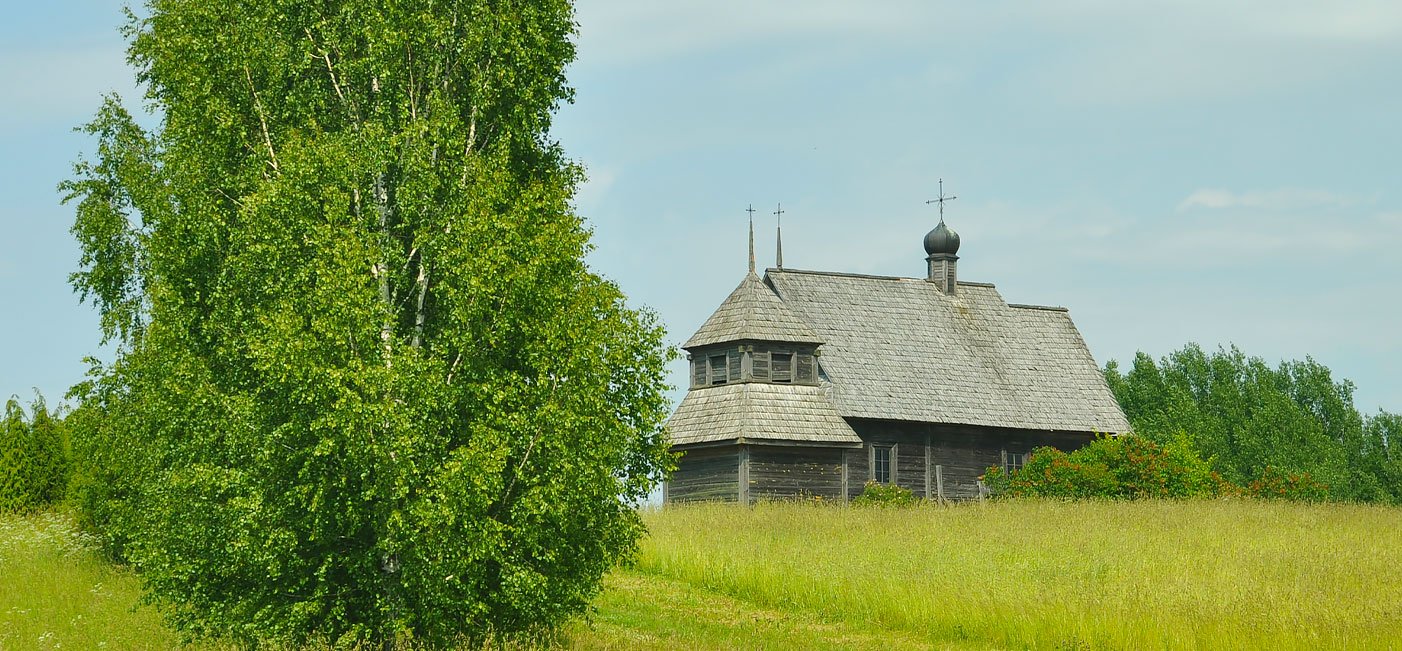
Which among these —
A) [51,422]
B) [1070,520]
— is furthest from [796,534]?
[51,422]

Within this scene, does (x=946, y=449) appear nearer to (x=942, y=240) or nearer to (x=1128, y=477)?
(x=1128, y=477)

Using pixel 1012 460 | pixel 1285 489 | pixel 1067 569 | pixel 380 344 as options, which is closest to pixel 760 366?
pixel 1012 460

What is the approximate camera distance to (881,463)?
132 ft

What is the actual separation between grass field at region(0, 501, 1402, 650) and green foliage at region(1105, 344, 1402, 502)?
40.2 metres

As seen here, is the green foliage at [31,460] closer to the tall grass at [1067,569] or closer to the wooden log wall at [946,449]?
the tall grass at [1067,569]

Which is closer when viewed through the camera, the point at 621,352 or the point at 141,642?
the point at 621,352

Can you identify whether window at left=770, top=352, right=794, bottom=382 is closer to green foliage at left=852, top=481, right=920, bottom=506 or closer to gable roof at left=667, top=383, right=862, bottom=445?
gable roof at left=667, top=383, right=862, bottom=445

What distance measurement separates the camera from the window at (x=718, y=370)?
3928 centimetres

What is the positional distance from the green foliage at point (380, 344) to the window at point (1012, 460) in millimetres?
24990

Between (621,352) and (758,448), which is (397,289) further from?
(758,448)

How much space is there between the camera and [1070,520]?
96.4 ft

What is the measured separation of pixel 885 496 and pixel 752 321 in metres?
5.95

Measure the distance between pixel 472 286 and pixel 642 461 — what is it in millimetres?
3428

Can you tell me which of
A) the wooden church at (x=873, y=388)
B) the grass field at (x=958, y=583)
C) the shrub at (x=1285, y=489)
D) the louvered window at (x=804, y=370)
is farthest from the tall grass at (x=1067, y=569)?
the louvered window at (x=804, y=370)
